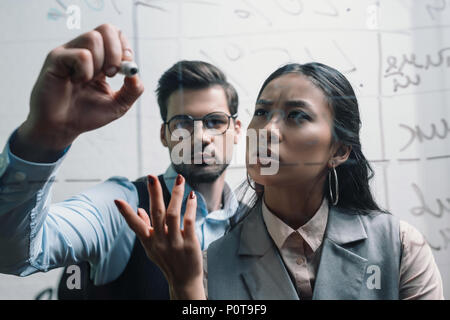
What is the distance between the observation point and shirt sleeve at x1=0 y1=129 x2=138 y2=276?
769 mm

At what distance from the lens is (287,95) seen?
2.78ft

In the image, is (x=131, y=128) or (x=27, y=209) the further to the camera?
(x=131, y=128)

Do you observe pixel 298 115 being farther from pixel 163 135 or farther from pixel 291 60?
pixel 163 135

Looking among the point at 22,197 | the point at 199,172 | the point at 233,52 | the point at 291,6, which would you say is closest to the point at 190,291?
the point at 199,172

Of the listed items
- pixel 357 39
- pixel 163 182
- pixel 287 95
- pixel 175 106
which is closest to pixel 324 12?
pixel 357 39

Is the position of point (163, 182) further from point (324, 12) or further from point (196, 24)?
point (324, 12)

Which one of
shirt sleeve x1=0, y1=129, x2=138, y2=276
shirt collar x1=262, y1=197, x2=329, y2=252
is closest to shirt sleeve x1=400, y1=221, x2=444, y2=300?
shirt collar x1=262, y1=197, x2=329, y2=252

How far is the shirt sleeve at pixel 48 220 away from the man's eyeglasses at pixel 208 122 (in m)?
0.16

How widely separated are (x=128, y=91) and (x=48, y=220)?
28cm

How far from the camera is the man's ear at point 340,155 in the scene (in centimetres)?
87

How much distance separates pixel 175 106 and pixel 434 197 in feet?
1.85

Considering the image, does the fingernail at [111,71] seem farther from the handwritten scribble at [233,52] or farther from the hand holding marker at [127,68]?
the handwritten scribble at [233,52]

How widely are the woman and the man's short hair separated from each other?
6 centimetres

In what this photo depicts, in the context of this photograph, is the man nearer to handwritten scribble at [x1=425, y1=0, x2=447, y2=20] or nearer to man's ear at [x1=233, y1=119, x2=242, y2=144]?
man's ear at [x1=233, y1=119, x2=242, y2=144]
